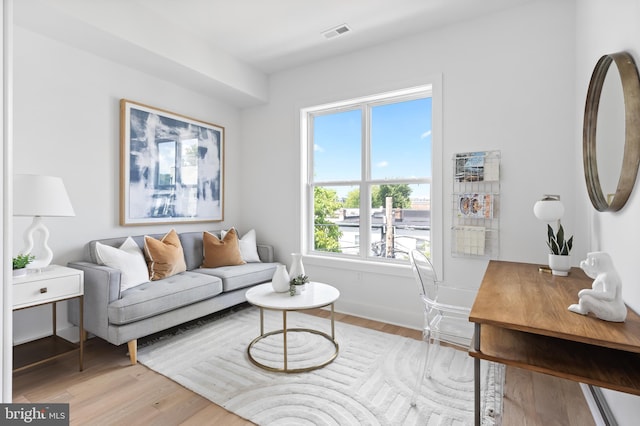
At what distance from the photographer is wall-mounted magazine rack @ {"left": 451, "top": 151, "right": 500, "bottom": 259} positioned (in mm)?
2688

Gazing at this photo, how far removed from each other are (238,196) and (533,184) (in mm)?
3297

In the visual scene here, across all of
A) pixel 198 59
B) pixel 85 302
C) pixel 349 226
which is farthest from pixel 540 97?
pixel 85 302

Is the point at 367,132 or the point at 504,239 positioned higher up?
the point at 367,132

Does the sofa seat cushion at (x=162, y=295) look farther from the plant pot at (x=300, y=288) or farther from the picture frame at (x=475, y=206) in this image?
the picture frame at (x=475, y=206)

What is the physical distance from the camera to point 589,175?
184cm

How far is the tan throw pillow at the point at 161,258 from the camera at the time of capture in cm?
291

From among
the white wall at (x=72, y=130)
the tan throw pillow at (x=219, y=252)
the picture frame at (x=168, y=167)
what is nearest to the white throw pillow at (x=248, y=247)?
the tan throw pillow at (x=219, y=252)

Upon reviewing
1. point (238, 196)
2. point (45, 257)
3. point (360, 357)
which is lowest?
point (360, 357)

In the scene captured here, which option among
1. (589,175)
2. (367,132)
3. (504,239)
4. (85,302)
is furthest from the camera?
(367,132)

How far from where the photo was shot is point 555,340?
4.27 feet

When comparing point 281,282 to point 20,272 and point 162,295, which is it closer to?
point 162,295

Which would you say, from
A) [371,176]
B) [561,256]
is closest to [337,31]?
[371,176]

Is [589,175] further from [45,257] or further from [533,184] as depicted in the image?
[45,257]

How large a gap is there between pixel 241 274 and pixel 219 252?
432mm
